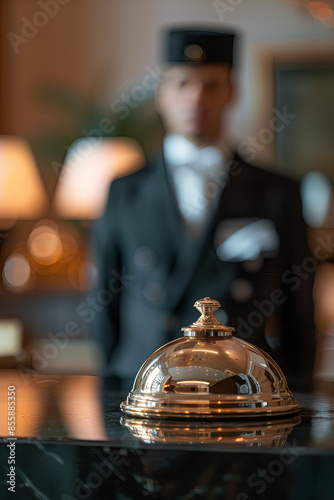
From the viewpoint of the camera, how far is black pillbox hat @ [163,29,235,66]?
1795 mm

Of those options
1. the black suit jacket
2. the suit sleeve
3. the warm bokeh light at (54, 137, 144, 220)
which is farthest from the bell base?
the warm bokeh light at (54, 137, 144, 220)

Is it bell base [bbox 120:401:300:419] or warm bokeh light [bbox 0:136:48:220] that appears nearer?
bell base [bbox 120:401:300:419]

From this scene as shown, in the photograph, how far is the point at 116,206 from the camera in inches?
70.2

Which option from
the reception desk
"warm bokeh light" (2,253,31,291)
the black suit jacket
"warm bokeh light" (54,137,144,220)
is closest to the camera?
the reception desk

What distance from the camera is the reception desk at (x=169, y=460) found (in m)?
0.47

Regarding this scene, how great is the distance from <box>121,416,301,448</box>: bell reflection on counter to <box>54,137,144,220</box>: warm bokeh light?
7.07ft

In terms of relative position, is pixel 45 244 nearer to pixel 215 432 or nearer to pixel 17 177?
pixel 17 177

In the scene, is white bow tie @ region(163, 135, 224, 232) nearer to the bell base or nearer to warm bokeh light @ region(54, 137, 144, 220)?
warm bokeh light @ region(54, 137, 144, 220)

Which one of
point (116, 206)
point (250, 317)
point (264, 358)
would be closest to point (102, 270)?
point (116, 206)

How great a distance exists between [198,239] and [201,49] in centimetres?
42

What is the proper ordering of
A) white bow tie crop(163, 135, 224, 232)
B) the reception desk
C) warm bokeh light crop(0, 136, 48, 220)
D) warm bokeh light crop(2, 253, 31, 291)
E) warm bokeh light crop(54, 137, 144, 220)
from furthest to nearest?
warm bokeh light crop(2, 253, 31, 291) → warm bokeh light crop(54, 137, 144, 220) → warm bokeh light crop(0, 136, 48, 220) → white bow tie crop(163, 135, 224, 232) → the reception desk

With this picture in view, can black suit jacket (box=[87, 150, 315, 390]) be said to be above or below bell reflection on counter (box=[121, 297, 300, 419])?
below

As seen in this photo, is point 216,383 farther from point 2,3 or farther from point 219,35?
point 2,3

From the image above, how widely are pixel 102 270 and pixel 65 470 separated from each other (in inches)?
49.9
